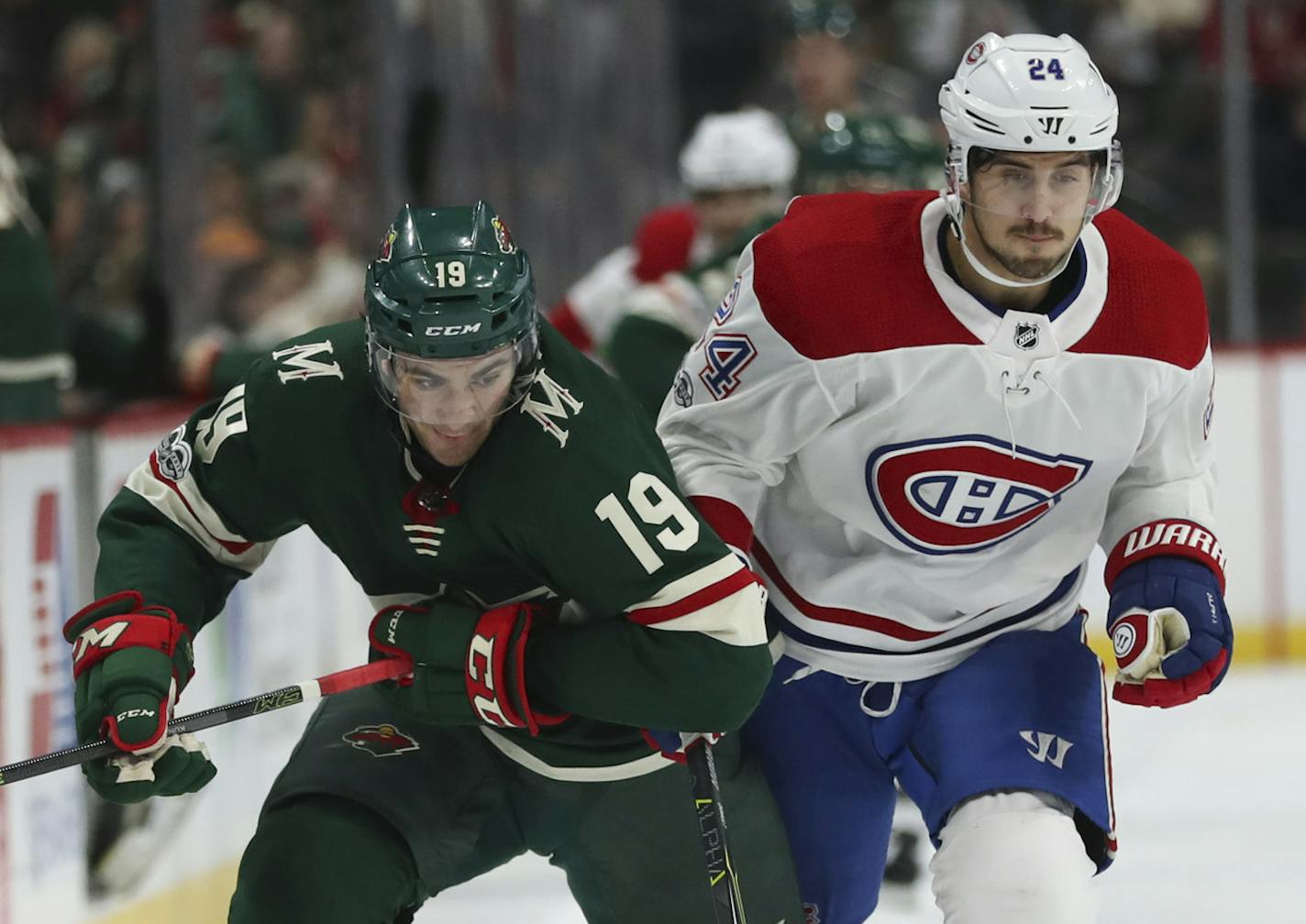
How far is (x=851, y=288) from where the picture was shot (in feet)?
8.09

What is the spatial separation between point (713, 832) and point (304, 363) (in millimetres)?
747

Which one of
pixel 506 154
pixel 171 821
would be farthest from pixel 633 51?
pixel 171 821

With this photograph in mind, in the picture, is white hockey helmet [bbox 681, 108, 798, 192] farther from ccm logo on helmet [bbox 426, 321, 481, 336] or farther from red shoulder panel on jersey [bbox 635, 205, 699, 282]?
ccm logo on helmet [bbox 426, 321, 481, 336]

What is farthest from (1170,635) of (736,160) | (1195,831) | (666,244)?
(666,244)

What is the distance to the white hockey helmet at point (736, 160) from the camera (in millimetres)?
4801

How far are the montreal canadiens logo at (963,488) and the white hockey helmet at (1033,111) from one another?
22 cm

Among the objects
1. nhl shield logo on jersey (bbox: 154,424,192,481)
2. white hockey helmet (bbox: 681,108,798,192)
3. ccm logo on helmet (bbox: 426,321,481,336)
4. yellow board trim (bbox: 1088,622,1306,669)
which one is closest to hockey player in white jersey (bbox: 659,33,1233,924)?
ccm logo on helmet (bbox: 426,321,481,336)

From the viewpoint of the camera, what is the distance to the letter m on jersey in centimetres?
237

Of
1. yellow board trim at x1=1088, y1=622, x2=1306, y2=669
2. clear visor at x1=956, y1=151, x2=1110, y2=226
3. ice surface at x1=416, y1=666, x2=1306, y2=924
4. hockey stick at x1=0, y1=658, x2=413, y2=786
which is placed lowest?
yellow board trim at x1=1088, y1=622, x2=1306, y2=669

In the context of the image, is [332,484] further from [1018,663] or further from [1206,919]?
[1206,919]

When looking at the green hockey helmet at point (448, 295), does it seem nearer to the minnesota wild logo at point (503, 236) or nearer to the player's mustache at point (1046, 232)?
the minnesota wild logo at point (503, 236)

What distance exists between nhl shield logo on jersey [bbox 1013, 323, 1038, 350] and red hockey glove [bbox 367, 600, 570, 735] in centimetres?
66

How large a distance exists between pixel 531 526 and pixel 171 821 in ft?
Answer: 5.69

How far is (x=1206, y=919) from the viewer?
3713 mm
